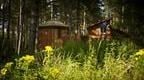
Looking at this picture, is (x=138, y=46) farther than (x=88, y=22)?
No

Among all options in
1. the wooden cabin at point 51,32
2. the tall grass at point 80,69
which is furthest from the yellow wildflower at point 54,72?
the wooden cabin at point 51,32

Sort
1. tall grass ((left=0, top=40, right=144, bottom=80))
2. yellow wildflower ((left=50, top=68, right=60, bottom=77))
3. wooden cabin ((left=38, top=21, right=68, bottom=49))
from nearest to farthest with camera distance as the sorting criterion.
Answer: yellow wildflower ((left=50, top=68, right=60, bottom=77)), tall grass ((left=0, top=40, right=144, bottom=80)), wooden cabin ((left=38, top=21, right=68, bottom=49))

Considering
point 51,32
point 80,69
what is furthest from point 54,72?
point 51,32

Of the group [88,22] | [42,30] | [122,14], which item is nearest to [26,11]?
[42,30]

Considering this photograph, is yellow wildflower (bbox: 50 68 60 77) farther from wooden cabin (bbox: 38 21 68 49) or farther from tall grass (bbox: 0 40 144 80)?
wooden cabin (bbox: 38 21 68 49)

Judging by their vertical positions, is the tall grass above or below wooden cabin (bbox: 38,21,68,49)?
above

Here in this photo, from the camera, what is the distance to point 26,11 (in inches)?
1383

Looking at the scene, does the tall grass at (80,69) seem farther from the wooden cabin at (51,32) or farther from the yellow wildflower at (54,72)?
the wooden cabin at (51,32)

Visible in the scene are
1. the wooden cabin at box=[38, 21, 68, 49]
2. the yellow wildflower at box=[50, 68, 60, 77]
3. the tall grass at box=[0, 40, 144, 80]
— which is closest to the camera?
the yellow wildflower at box=[50, 68, 60, 77]

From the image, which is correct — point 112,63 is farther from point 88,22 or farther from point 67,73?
point 88,22

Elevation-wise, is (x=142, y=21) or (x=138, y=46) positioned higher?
(x=142, y=21)

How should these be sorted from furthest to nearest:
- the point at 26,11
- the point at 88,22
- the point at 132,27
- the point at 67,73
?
the point at 88,22
the point at 26,11
the point at 132,27
the point at 67,73

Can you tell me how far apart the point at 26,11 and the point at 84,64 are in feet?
97.2

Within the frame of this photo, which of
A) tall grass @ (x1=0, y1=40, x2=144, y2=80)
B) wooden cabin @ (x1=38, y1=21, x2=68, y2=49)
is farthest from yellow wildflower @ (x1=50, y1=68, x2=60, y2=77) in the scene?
wooden cabin @ (x1=38, y1=21, x2=68, y2=49)
